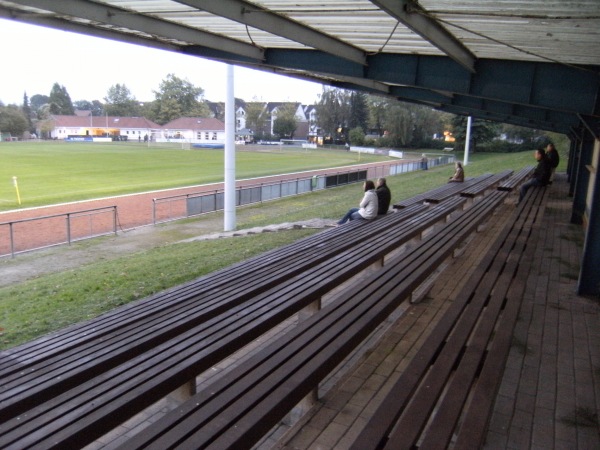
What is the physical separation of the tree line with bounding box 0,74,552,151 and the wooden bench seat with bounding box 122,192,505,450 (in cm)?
4719

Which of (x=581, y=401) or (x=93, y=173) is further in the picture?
(x=93, y=173)

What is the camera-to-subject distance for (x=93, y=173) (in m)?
38.5

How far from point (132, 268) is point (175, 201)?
48.4 ft

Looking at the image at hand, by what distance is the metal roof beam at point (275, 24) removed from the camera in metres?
4.56

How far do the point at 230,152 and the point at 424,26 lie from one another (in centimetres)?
1227

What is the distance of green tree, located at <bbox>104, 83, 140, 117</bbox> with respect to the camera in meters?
134

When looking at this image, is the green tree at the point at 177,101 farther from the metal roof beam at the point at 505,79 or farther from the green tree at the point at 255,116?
the metal roof beam at the point at 505,79

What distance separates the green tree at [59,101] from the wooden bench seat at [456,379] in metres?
150

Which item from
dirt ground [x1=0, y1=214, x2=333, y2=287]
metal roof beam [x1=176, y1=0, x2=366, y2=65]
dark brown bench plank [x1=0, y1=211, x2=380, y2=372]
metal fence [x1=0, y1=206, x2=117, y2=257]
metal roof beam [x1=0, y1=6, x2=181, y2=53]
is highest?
metal roof beam [x1=0, y1=6, x2=181, y2=53]

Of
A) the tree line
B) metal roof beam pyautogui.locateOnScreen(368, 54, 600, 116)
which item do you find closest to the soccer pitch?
the tree line

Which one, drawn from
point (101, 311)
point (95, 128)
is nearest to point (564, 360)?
point (101, 311)

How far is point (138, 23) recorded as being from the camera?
239 inches

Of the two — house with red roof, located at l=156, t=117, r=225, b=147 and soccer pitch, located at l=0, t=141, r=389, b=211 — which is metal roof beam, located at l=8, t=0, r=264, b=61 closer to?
soccer pitch, located at l=0, t=141, r=389, b=211

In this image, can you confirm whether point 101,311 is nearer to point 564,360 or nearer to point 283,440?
point 283,440
